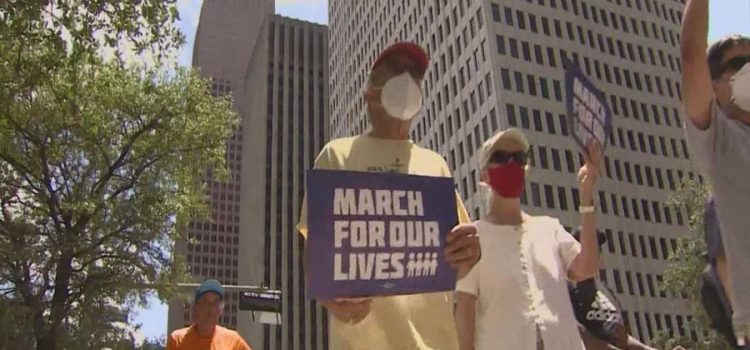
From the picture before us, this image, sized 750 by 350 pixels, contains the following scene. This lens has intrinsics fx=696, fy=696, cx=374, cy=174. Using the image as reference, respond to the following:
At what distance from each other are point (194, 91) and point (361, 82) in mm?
58376

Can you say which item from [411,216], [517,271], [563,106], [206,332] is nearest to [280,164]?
[563,106]

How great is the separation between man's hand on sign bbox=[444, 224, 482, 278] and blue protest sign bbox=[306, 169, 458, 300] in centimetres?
2

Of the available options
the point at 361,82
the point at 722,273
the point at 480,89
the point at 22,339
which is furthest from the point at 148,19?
the point at 361,82

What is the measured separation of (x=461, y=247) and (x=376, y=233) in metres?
0.29

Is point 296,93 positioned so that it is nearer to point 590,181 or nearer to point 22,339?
point 22,339

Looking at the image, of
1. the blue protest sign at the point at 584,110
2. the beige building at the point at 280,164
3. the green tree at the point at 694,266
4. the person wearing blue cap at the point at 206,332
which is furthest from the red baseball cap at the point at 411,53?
the beige building at the point at 280,164

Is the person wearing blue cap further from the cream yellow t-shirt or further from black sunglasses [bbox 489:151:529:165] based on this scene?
black sunglasses [bbox 489:151:529:165]

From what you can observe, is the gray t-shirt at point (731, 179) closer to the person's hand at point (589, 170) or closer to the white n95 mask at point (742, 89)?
the white n95 mask at point (742, 89)

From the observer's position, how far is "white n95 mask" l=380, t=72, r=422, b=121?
2.73 metres

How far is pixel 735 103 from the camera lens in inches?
104

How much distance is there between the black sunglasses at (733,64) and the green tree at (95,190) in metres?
11.0

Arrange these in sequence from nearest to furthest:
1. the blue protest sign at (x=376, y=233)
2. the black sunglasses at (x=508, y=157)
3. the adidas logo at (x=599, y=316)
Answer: the blue protest sign at (x=376, y=233)
the black sunglasses at (x=508, y=157)
the adidas logo at (x=599, y=316)

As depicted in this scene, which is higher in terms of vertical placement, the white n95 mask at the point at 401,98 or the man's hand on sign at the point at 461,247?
the white n95 mask at the point at 401,98

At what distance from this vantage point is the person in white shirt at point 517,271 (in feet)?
9.32
